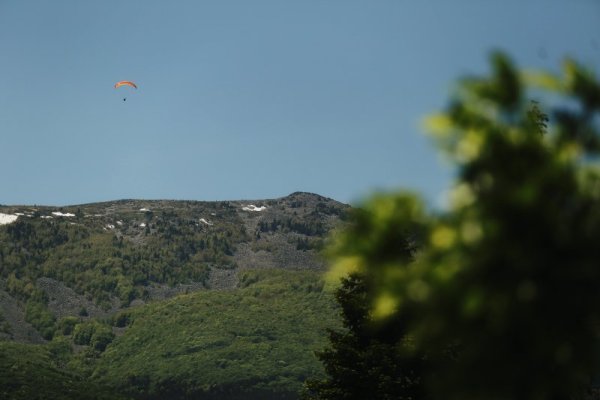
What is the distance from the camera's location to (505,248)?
6391mm

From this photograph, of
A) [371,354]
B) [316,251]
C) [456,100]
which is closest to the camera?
[456,100]

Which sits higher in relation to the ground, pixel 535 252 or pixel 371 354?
pixel 535 252

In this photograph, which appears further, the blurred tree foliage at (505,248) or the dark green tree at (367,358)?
the dark green tree at (367,358)

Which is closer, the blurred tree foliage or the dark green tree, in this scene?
the blurred tree foliage

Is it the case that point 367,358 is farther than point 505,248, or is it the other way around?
point 367,358

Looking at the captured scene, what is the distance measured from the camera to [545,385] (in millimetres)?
6559

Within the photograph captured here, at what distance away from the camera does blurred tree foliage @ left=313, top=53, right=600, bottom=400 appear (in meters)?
6.38

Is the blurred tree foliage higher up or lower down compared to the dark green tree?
Answer: higher up

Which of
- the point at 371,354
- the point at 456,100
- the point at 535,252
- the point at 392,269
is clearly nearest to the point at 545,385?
the point at 535,252

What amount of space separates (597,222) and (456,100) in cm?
149

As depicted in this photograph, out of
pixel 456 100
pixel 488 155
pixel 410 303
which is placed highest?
pixel 456 100

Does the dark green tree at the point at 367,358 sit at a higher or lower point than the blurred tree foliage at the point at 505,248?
lower

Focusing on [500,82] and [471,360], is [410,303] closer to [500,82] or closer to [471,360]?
[471,360]

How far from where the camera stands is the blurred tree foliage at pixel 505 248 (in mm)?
6383
